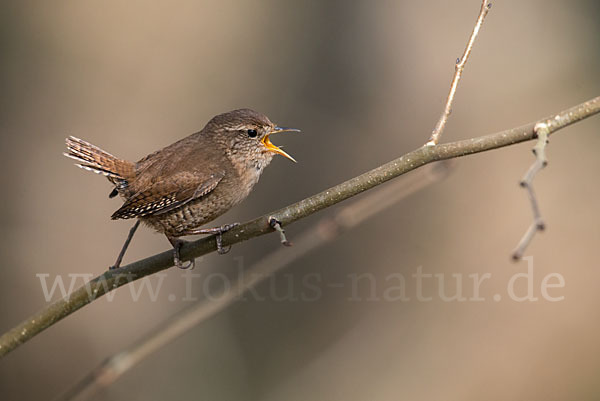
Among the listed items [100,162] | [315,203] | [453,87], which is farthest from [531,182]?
[100,162]

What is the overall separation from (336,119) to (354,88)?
0.96 feet

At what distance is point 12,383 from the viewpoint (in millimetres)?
4336

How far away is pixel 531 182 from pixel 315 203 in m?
0.70

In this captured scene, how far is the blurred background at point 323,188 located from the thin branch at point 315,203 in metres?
2.23

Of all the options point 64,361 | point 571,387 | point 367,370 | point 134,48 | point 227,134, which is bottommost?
point 571,387

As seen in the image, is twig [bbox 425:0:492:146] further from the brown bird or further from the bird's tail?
the bird's tail

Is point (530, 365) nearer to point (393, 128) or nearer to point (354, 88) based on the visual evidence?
point (393, 128)

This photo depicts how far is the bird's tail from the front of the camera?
329 centimetres

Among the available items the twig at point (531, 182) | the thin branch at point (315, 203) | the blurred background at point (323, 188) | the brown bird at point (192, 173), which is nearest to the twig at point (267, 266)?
the thin branch at point (315, 203)

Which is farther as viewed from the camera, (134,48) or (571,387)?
(134,48)

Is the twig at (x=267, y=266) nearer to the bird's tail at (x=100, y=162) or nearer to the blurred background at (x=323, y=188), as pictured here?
the bird's tail at (x=100, y=162)

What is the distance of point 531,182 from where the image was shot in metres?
1.77

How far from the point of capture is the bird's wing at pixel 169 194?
3027 millimetres

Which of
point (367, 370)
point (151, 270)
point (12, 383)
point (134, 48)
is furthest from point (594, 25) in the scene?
point (12, 383)
